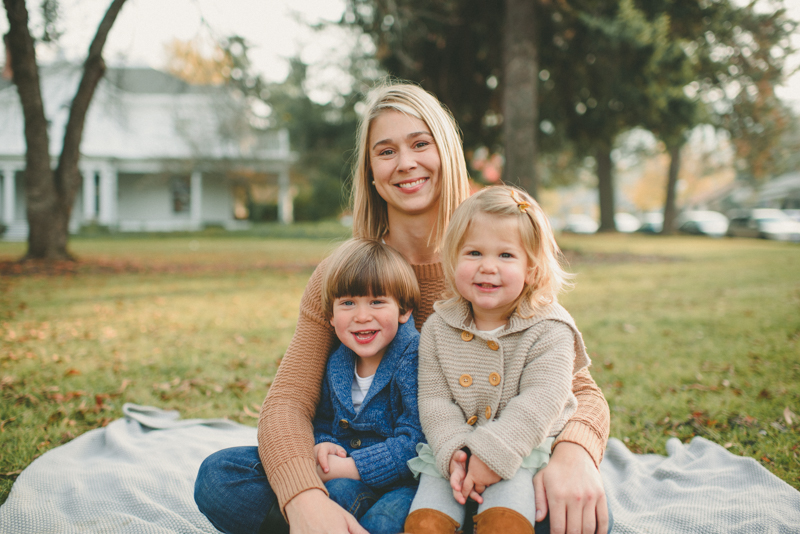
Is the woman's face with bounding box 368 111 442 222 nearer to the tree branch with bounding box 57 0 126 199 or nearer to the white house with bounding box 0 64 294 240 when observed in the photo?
the tree branch with bounding box 57 0 126 199

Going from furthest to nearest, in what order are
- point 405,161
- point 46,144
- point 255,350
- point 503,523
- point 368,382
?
point 46,144, point 255,350, point 405,161, point 368,382, point 503,523

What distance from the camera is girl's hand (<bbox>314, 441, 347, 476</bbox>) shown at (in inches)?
74.7

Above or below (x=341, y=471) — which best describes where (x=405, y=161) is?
above

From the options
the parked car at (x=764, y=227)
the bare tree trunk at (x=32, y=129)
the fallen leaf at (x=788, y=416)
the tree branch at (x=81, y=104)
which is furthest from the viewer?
the parked car at (x=764, y=227)

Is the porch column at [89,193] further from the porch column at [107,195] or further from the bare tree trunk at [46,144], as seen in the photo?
the bare tree trunk at [46,144]

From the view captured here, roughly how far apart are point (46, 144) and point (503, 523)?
11552 mm

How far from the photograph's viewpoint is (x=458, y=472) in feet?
5.59

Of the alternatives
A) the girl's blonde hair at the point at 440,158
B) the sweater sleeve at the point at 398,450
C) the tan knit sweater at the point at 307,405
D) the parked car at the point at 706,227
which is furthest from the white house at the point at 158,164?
the parked car at the point at 706,227

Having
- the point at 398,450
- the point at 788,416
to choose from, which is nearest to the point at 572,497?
the point at 398,450

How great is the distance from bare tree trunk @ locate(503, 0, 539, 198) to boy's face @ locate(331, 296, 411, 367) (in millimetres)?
9178

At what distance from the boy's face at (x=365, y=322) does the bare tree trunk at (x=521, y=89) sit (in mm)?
9178

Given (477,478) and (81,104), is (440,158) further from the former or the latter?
(81,104)

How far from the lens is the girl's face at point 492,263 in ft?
6.15

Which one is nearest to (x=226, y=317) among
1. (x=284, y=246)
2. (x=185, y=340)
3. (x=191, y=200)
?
(x=185, y=340)
